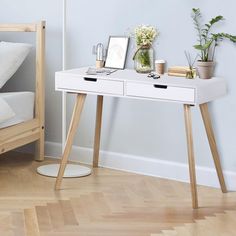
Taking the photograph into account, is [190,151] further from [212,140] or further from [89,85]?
[89,85]

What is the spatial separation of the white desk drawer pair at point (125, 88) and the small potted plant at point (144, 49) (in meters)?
0.30

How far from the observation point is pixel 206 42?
135 inches

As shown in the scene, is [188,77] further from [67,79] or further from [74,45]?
[74,45]

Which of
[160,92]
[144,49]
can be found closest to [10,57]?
[144,49]

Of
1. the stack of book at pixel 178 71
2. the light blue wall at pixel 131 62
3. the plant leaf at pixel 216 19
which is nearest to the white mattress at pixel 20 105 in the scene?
the light blue wall at pixel 131 62

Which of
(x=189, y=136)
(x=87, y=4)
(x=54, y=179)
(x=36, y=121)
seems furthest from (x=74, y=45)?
(x=189, y=136)

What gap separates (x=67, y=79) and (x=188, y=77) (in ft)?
2.30

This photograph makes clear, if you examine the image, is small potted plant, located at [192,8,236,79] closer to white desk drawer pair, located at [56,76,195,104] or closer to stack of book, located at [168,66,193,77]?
stack of book, located at [168,66,193,77]

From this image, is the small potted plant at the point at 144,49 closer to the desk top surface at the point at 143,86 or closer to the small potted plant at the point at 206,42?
the desk top surface at the point at 143,86

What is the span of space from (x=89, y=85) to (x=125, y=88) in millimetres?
233

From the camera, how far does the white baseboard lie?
357cm

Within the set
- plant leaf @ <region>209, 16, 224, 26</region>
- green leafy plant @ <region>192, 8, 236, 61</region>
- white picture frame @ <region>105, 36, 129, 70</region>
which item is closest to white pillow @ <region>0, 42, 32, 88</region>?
white picture frame @ <region>105, 36, 129, 70</region>

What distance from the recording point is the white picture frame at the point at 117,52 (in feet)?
12.2

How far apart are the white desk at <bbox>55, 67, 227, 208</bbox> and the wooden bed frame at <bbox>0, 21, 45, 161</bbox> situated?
0.49 metres
